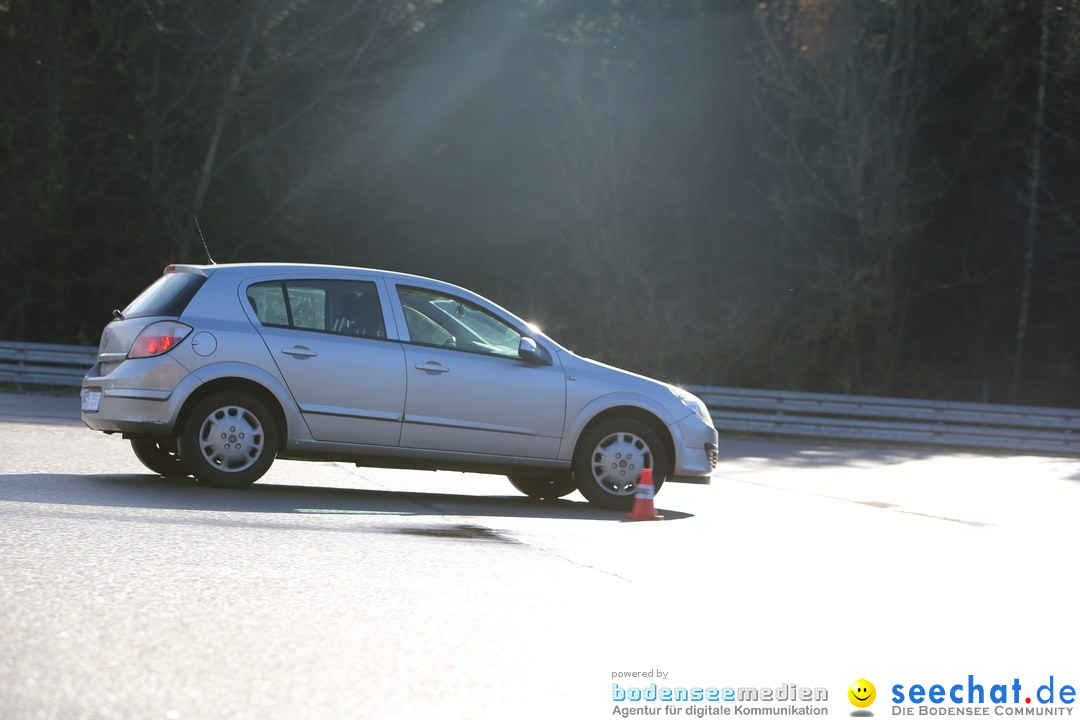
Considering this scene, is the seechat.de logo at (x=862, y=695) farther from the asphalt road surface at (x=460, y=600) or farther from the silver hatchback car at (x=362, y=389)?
the silver hatchback car at (x=362, y=389)

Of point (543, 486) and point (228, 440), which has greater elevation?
point (228, 440)

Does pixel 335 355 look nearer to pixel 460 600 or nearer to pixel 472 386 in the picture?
pixel 472 386

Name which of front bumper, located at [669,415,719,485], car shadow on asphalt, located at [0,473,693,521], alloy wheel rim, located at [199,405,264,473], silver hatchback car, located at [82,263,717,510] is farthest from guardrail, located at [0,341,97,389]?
front bumper, located at [669,415,719,485]

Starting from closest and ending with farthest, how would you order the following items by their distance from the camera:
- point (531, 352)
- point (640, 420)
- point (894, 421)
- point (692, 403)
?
point (531, 352) < point (640, 420) < point (692, 403) < point (894, 421)

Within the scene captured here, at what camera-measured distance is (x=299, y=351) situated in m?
10.6

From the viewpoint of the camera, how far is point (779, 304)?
29.2 meters

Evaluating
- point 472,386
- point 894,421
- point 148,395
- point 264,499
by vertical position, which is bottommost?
point 264,499

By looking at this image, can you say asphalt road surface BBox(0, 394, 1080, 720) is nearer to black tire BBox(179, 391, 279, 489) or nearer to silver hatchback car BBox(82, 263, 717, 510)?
black tire BBox(179, 391, 279, 489)

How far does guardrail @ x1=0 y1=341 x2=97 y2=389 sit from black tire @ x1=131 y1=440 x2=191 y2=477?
48.7 feet

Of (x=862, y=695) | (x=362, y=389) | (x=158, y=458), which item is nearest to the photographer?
(x=862, y=695)

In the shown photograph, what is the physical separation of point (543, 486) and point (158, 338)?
3.57 meters

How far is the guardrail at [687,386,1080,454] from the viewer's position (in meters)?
25.3

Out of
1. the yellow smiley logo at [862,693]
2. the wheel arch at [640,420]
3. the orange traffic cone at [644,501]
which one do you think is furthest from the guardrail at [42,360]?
the yellow smiley logo at [862,693]

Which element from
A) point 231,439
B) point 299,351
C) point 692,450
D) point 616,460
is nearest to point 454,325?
point 299,351
